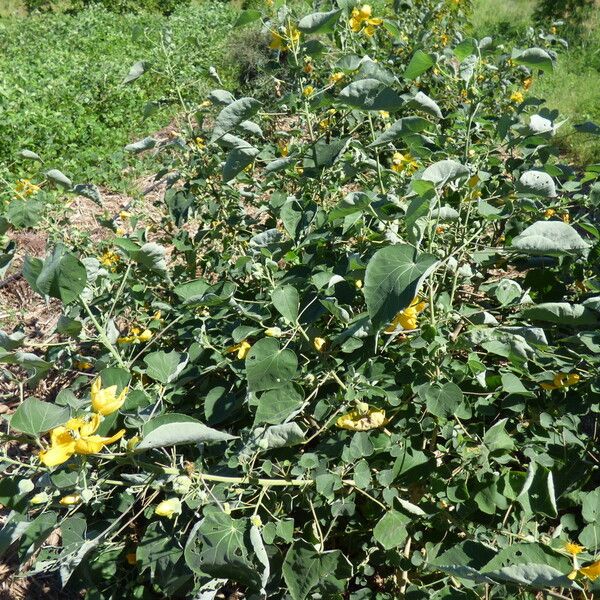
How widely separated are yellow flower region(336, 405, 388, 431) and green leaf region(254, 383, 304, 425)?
0.12 metres

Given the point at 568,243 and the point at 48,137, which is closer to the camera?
the point at 568,243

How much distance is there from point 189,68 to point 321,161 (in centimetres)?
584

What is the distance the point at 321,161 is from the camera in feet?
5.13

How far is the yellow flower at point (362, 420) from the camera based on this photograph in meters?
1.33

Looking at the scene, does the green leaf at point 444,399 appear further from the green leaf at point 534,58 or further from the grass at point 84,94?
the grass at point 84,94

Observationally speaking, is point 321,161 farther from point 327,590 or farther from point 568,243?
point 327,590

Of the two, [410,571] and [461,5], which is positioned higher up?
[461,5]

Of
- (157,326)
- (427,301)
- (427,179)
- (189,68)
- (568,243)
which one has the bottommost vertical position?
(189,68)

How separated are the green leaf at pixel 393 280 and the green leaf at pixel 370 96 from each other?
38 cm

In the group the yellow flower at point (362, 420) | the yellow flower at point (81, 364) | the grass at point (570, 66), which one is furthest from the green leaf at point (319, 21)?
the grass at point (570, 66)

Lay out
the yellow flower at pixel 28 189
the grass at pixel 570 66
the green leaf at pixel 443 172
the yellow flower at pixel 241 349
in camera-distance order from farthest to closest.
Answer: the grass at pixel 570 66 → the yellow flower at pixel 28 189 → the yellow flower at pixel 241 349 → the green leaf at pixel 443 172

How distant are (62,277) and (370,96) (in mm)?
733

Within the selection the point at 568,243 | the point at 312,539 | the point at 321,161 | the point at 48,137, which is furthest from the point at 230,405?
the point at 48,137

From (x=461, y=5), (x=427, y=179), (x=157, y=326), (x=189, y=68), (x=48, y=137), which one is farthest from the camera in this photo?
(x=189, y=68)
